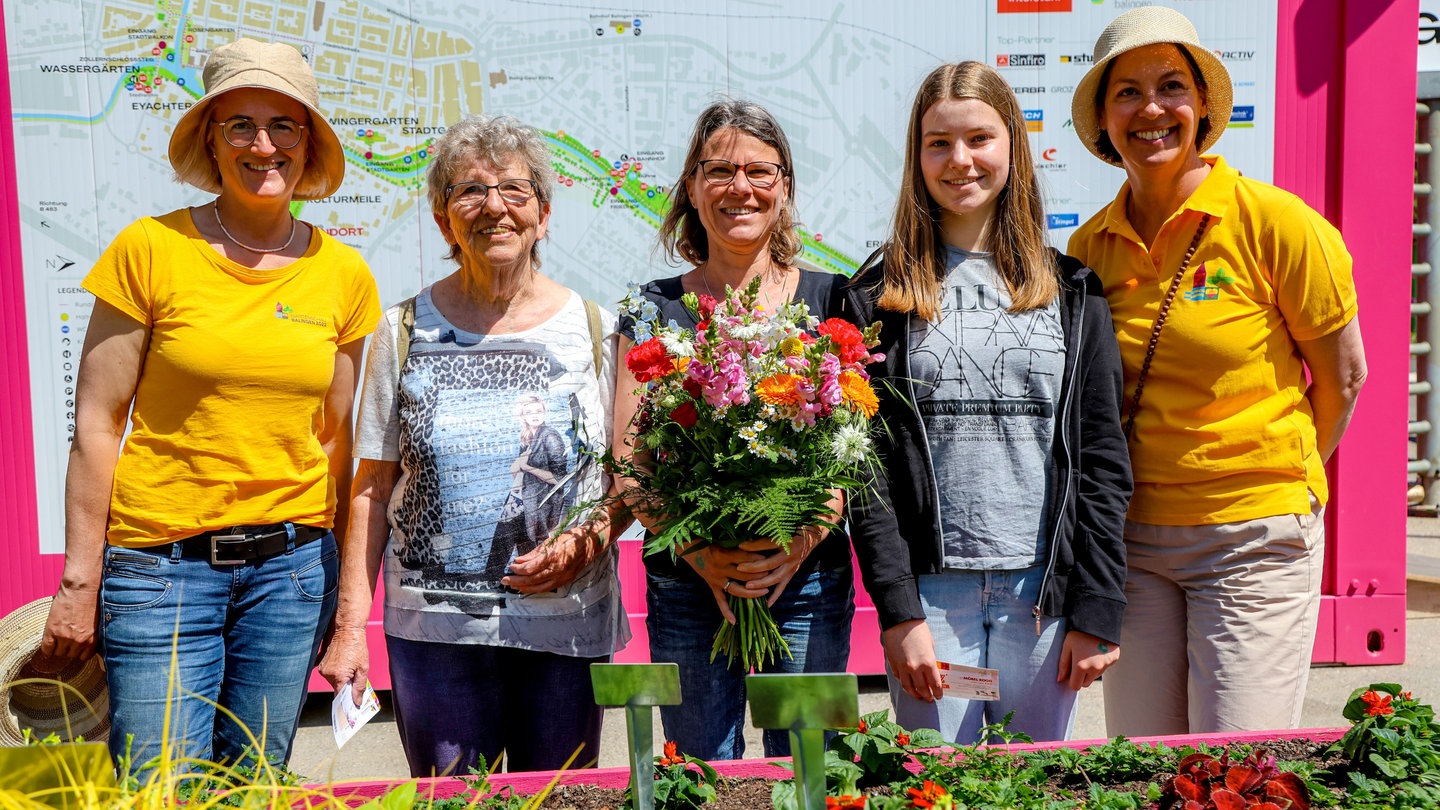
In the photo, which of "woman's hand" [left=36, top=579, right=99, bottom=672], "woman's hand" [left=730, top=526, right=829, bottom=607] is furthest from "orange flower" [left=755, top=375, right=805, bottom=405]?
"woman's hand" [left=36, top=579, right=99, bottom=672]

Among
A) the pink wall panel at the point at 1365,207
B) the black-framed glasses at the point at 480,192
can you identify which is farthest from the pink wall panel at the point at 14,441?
the pink wall panel at the point at 1365,207

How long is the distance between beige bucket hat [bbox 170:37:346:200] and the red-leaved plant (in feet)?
7.28

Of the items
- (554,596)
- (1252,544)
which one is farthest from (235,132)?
(1252,544)

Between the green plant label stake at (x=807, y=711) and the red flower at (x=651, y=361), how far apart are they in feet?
2.28

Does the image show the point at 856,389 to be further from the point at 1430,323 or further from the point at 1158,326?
the point at 1430,323

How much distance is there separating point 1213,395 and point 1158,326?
0.20 m

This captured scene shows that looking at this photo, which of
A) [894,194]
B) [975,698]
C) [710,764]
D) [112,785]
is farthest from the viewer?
[894,194]

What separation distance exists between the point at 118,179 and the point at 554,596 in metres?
2.81

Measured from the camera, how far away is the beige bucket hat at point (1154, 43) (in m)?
2.46

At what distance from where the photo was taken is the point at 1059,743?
77.6 inches

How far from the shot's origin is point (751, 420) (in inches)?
78.3

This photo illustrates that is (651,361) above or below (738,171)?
below

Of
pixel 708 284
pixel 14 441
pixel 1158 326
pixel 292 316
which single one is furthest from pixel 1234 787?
pixel 14 441

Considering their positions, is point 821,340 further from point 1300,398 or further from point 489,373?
point 1300,398
